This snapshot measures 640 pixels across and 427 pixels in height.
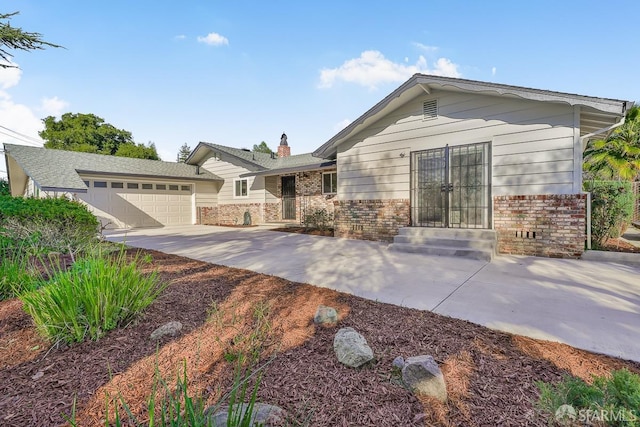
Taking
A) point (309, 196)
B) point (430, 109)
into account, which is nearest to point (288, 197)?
point (309, 196)

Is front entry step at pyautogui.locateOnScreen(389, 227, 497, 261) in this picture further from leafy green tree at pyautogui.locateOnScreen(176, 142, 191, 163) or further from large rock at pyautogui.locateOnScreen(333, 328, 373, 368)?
leafy green tree at pyautogui.locateOnScreen(176, 142, 191, 163)

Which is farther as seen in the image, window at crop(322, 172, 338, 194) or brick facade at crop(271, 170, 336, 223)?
brick facade at crop(271, 170, 336, 223)

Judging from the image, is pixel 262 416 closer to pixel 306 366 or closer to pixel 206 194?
pixel 306 366

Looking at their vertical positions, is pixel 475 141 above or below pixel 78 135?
below

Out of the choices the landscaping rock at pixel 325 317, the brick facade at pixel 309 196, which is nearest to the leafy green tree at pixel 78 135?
the brick facade at pixel 309 196

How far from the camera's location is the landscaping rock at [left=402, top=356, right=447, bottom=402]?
1583mm

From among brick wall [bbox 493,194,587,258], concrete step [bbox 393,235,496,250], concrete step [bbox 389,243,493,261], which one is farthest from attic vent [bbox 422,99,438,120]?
concrete step [bbox 389,243,493,261]

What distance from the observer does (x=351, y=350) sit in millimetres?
1924

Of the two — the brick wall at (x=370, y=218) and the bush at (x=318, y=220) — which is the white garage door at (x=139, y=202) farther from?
the brick wall at (x=370, y=218)

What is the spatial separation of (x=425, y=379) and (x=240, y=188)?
15.7 meters

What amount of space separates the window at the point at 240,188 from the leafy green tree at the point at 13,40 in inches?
449

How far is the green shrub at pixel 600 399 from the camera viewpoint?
4.37 feet

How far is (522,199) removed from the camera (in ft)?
20.2

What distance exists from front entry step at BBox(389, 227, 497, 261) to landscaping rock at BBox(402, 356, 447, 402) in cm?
478
